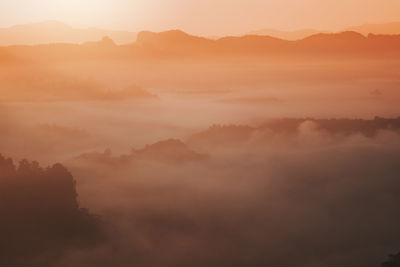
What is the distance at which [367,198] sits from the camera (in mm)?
90688

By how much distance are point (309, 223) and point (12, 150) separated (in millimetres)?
89903

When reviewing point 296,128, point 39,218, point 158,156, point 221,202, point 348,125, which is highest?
point 296,128

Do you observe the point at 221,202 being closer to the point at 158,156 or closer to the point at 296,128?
the point at 158,156

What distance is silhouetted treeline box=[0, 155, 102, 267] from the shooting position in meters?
44.6

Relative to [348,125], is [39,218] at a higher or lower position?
lower

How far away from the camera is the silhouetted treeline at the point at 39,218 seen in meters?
44.6

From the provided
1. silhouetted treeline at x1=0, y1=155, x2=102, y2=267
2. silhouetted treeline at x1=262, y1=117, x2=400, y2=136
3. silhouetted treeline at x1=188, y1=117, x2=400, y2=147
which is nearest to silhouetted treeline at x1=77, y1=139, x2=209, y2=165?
silhouetted treeline at x1=188, y1=117, x2=400, y2=147

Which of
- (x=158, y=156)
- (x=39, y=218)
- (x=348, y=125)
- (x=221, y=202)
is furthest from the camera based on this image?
(x=348, y=125)

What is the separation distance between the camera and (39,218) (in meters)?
47.1

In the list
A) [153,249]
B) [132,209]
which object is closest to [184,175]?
[132,209]

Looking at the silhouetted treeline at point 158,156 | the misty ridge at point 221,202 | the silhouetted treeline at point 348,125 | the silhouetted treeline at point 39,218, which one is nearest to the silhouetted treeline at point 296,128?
the silhouetted treeline at point 348,125

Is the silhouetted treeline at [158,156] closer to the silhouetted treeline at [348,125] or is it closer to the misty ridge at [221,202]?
the misty ridge at [221,202]

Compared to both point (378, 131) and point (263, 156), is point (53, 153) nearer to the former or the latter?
point (263, 156)

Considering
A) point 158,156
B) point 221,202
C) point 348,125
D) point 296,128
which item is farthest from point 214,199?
point 296,128
